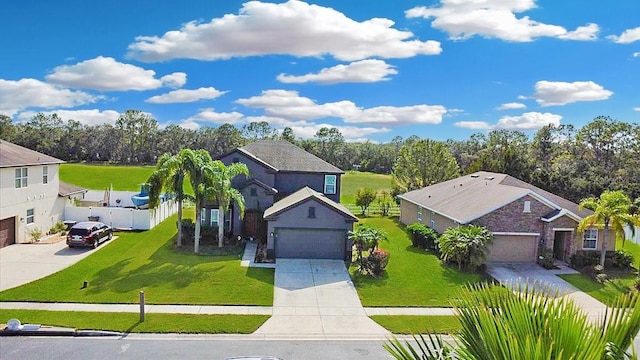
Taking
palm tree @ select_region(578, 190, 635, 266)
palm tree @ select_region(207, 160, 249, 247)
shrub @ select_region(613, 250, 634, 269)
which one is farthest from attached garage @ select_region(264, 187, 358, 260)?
shrub @ select_region(613, 250, 634, 269)

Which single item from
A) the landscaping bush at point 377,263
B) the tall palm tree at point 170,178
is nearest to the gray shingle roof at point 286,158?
the tall palm tree at point 170,178

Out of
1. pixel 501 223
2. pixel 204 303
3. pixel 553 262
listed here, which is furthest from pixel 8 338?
pixel 553 262

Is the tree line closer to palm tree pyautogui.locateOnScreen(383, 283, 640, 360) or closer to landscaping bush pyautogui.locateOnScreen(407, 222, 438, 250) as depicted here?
landscaping bush pyautogui.locateOnScreen(407, 222, 438, 250)

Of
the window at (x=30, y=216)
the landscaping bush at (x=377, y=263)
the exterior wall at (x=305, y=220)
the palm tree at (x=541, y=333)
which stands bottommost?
the landscaping bush at (x=377, y=263)

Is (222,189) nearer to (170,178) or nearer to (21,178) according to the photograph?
(170,178)

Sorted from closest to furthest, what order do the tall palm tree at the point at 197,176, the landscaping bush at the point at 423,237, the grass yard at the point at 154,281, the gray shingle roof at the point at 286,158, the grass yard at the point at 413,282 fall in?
the grass yard at the point at 154,281 < the grass yard at the point at 413,282 < the tall palm tree at the point at 197,176 < the landscaping bush at the point at 423,237 < the gray shingle roof at the point at 286,158

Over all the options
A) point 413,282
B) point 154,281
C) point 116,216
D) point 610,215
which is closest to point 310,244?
point 413,282

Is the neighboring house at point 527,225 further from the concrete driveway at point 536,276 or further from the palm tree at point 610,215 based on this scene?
the palm tree at point 610,215

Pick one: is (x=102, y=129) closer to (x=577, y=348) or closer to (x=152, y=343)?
(x=152, y=343)
